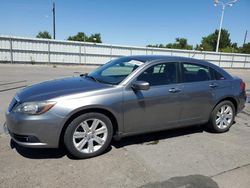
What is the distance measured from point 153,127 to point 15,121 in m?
2.19

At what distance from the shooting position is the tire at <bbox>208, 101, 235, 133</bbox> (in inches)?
186

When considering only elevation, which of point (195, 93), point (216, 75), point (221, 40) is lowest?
point (195, 93)

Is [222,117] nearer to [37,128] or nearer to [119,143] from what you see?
[119,143]

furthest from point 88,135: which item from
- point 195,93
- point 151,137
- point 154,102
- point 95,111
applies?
point 195,93

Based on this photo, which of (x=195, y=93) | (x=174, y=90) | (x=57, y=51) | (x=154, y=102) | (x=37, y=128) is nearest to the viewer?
(x=37, y=128)

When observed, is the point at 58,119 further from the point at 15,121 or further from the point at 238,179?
the point at 238,179

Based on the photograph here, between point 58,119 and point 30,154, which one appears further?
point 30,154

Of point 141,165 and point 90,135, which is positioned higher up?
point 90,135

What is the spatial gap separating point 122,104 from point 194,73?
175cm

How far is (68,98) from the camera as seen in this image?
3.24m

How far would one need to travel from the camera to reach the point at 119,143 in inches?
161

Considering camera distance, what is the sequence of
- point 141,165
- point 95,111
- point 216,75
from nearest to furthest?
point 141,165 → point 95,111 → point 216,75

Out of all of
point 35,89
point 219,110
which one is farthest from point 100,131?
point 219,110

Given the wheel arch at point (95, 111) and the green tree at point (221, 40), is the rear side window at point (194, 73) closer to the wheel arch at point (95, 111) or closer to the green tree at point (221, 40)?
the wheel arch at point (95, 111)
